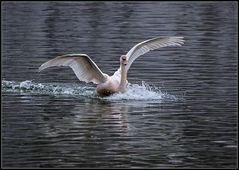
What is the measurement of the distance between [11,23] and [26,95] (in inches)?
637

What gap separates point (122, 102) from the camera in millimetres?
19203

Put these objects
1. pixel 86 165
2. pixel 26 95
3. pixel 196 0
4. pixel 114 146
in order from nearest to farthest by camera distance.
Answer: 1. pixel 86 165
2. pixel 114 146
3. pixel 26 95
4. pixel 196 0

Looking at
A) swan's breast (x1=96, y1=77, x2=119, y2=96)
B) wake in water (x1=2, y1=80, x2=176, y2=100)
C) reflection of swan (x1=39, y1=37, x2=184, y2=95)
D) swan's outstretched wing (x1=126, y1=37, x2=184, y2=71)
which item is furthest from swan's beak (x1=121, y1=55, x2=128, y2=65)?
swan's outstretched wing (x1=126, y1=37, x2=184, y2=71)

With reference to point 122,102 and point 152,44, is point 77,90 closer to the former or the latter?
point 122,102

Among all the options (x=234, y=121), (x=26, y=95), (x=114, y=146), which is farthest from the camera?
(x=26, y=95)

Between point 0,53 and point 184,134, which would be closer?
point 184,134

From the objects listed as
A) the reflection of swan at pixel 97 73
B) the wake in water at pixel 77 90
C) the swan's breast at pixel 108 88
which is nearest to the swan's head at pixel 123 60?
the reflection of swan at pixel 97 73

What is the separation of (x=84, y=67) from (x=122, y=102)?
1.44 metres

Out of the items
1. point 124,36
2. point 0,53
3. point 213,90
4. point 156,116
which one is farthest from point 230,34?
point 156,116

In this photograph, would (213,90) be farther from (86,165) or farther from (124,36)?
(124,36)

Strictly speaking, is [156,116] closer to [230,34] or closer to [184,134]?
[184,134]

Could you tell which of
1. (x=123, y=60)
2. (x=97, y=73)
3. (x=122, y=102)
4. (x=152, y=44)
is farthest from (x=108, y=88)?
(x=152, y=44)

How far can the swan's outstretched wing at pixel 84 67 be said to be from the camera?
19.8m

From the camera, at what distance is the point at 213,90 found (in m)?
20.0
